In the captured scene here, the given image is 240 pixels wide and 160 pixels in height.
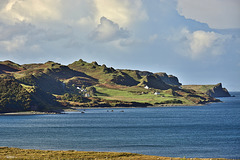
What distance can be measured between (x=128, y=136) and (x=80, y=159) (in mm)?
56268

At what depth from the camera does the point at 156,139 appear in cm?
10275

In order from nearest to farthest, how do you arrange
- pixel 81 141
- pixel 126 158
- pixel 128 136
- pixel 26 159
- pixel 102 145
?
pixel 26 159, pixel 126 158, pixel 102 145, pixel 81 141, pixel 128 136

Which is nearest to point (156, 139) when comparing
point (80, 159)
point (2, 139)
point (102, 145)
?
point (102, 145)

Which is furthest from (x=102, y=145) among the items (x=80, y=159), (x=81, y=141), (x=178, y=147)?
(x=80, y=159)

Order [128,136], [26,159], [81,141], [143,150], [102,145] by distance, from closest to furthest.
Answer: [26,159], [143,150], [102,145], [81,141], [128,136]

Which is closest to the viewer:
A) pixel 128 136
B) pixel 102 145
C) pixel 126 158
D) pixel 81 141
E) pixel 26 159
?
pixel 26 159

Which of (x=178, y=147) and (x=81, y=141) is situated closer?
(x=178, y=147)

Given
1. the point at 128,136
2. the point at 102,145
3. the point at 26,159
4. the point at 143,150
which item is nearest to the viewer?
the point at 26,159

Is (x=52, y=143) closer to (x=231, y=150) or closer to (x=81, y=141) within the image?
(x=81, y=141)

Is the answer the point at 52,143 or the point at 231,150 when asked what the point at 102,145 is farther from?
the point at 231,150

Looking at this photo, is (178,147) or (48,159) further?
(178,147)

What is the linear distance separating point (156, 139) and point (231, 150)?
2532cm

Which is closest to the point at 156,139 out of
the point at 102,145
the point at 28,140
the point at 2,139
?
the point at 102,145

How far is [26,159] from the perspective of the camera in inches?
2110
